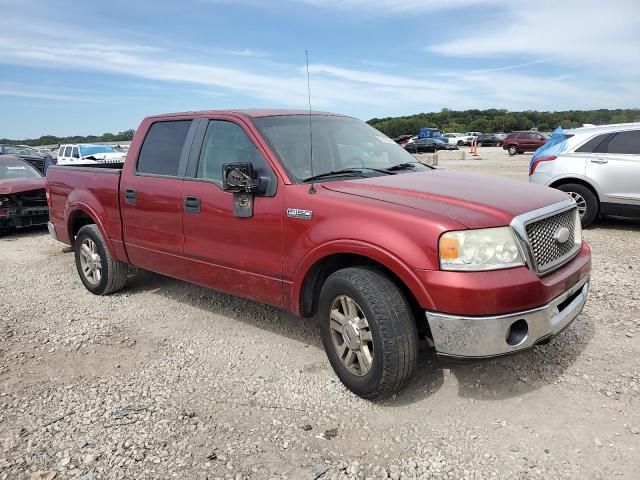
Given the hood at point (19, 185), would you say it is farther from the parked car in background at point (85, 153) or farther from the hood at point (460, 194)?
the parked car in background at point (85, 153)

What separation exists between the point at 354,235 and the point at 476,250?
71 centimetres

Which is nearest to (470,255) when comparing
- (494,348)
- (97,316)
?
(494,348)

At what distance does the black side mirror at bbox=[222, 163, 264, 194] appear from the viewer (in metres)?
3.51

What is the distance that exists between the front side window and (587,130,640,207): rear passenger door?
20.6 ft

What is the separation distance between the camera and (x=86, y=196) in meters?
5.38

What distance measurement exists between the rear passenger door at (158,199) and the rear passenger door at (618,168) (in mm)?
6466

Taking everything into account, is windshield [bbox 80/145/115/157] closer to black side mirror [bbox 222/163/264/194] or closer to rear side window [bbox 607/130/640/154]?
rear side window [bbox 607/130/640/154]

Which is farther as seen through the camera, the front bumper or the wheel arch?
the front bumper

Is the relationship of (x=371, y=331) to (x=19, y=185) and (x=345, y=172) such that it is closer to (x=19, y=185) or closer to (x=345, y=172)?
(x=345, y=172)

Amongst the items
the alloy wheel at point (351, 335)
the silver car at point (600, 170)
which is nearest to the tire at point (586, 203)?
the silver car at point (600, 170)

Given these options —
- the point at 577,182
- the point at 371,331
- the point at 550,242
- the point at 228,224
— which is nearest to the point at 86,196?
the point at 228,224

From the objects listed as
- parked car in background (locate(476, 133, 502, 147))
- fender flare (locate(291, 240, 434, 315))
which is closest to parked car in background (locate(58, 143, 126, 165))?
fender flare (locate(291, 240, 434, 315))

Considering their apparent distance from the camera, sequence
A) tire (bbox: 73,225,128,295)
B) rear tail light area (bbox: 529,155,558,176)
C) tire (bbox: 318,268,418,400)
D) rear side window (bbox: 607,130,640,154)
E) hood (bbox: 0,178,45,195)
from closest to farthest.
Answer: tire (bbox: 318,268,418,400) → tire (bbox: 73,225,128,295) → rear side window (bbox: 607,130,640,154) → rear tail light area (bbox: 529,155,558,176) → hood (bbox: 0,178,45,195)

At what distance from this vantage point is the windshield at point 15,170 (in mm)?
9938
